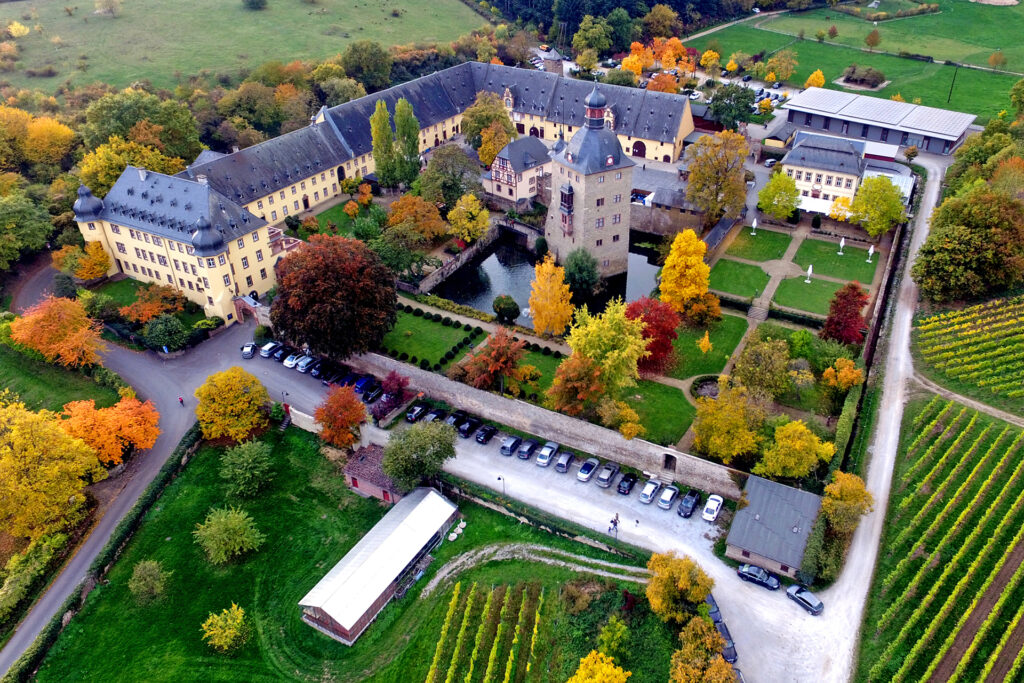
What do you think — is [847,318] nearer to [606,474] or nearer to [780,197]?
[780,197]

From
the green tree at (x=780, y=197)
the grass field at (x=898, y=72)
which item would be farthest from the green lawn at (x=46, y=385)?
the grass field at (x=898, y=72)

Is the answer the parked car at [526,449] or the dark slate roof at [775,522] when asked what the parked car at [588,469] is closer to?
the parked car at [526,449]

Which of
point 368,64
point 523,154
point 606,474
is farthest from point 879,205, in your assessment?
point 368,64

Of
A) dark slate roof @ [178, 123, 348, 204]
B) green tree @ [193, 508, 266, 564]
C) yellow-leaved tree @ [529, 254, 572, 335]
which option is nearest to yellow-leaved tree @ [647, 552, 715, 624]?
green tree @ [193, 508, 266, 564]

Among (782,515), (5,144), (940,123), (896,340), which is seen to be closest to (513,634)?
(782,515)

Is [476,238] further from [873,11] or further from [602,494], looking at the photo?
[873,11]

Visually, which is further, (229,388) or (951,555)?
(229,388)
